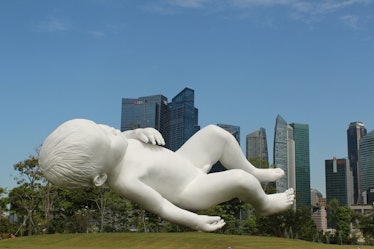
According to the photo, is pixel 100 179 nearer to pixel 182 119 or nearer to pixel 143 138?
pixel 143 138

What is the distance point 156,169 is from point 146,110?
70.2 metres

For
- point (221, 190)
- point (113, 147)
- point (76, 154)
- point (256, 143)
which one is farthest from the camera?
point (256, 143)

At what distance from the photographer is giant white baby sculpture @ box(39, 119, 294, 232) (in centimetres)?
638

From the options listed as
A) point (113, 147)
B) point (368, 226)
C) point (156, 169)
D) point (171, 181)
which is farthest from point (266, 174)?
point (368, 226)

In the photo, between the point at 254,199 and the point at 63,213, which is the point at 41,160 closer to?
the point at 254,199

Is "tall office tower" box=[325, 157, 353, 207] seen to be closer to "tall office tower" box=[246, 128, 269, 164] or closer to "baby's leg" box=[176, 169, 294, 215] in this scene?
"tall office tower" box=[246, 128, 269, 164]

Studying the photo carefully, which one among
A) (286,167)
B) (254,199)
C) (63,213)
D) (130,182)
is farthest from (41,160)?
(286,167)

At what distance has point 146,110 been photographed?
77000mm

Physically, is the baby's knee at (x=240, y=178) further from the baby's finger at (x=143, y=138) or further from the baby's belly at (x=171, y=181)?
the baby's finger at (x=143, y=138)

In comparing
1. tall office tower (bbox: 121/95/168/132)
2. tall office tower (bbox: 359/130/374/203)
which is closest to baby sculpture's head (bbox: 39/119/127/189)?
tall office tower (bbox: 121/95/168/132)

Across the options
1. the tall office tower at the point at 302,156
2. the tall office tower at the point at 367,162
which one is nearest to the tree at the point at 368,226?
the tall office tower at the point at 302,156

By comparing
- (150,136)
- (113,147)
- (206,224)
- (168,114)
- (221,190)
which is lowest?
(206,224)

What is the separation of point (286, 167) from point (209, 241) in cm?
8672

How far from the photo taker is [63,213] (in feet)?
95.7
